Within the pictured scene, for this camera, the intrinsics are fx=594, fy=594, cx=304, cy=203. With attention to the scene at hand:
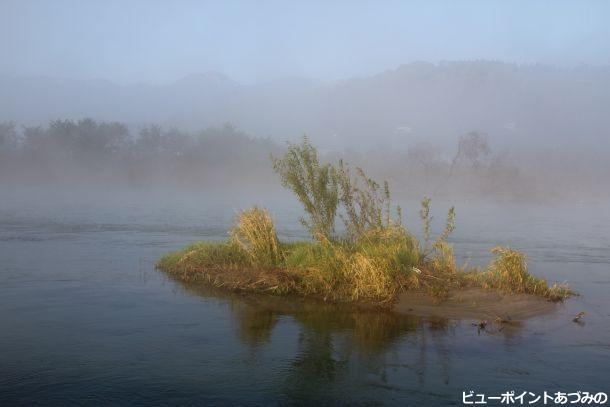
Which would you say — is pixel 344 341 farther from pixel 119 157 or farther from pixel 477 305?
pixel 119 157

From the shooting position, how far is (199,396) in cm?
700

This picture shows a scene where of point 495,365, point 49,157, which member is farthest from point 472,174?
point 495,365

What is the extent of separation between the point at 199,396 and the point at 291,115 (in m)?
133

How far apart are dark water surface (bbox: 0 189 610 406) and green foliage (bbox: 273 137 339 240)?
3.06 m

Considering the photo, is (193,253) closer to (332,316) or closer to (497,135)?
(332,316)

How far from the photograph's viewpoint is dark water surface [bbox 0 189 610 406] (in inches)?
283

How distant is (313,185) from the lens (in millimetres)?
13953

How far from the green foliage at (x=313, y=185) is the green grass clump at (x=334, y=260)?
0.08 ft

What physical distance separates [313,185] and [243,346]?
230 inches

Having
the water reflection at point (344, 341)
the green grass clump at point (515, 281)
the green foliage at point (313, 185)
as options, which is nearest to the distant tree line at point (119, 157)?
the green foliage at point (313, 185)

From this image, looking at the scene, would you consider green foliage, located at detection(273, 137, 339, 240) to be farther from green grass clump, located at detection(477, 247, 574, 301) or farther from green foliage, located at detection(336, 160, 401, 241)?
green grass clump, located at detection(477, 247, 574, 301)

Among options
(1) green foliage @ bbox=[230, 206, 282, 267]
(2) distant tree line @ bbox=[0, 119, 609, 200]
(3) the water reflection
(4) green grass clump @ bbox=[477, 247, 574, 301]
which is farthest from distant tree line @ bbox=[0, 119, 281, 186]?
(4) green grass clump @ bbox=[477, 247, 574, 301]

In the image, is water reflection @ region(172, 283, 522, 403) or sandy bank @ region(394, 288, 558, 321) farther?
sandy bank @ region(394, 288, 558, 321)

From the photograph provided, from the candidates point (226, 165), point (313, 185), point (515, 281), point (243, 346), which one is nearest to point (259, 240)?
point (313, 185)
